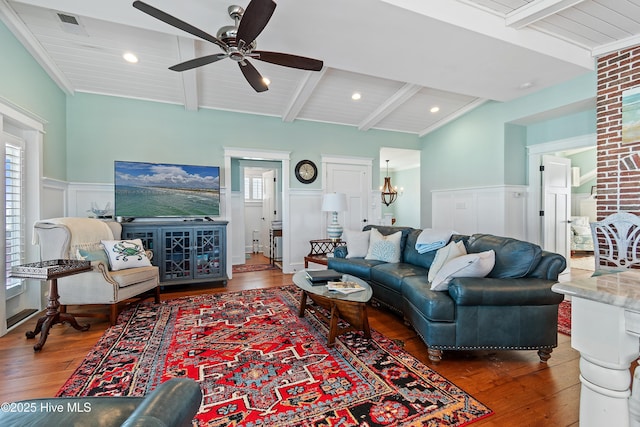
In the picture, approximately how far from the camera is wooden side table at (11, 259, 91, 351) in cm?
233

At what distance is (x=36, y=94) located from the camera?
327 cm

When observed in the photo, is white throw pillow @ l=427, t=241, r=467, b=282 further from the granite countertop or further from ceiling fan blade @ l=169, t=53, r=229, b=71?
ceiling fan blade @ l=169, t=53, r=229, b=71

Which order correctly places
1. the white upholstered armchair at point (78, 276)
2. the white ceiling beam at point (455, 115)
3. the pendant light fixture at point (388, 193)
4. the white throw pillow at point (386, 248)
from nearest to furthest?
1. the white upholstered armchair at point (78, 276)
2. the white throw pillow at point (386, 248)
3. the white ceiling beam at point (455, 115)
4. the pendant light fixture at point (388, 193)

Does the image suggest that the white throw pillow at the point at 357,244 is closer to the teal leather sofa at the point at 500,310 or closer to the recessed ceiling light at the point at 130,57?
the teal leather sofa at the point at 500,310

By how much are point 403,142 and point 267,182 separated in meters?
3.42

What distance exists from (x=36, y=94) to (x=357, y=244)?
420cm

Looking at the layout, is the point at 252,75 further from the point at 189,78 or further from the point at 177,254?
the point at 177,254

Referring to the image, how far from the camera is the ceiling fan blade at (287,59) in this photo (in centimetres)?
242

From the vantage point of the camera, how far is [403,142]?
627cm

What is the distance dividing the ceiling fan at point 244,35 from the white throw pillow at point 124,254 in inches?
82.1

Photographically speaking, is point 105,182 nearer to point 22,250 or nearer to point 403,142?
point 22,250

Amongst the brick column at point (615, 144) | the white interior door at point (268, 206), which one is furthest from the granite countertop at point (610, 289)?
the white interior door at point (268, 206)

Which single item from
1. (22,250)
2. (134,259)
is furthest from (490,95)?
(22,250)

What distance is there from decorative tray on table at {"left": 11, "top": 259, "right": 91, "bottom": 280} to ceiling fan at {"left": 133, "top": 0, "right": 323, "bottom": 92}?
200cm
